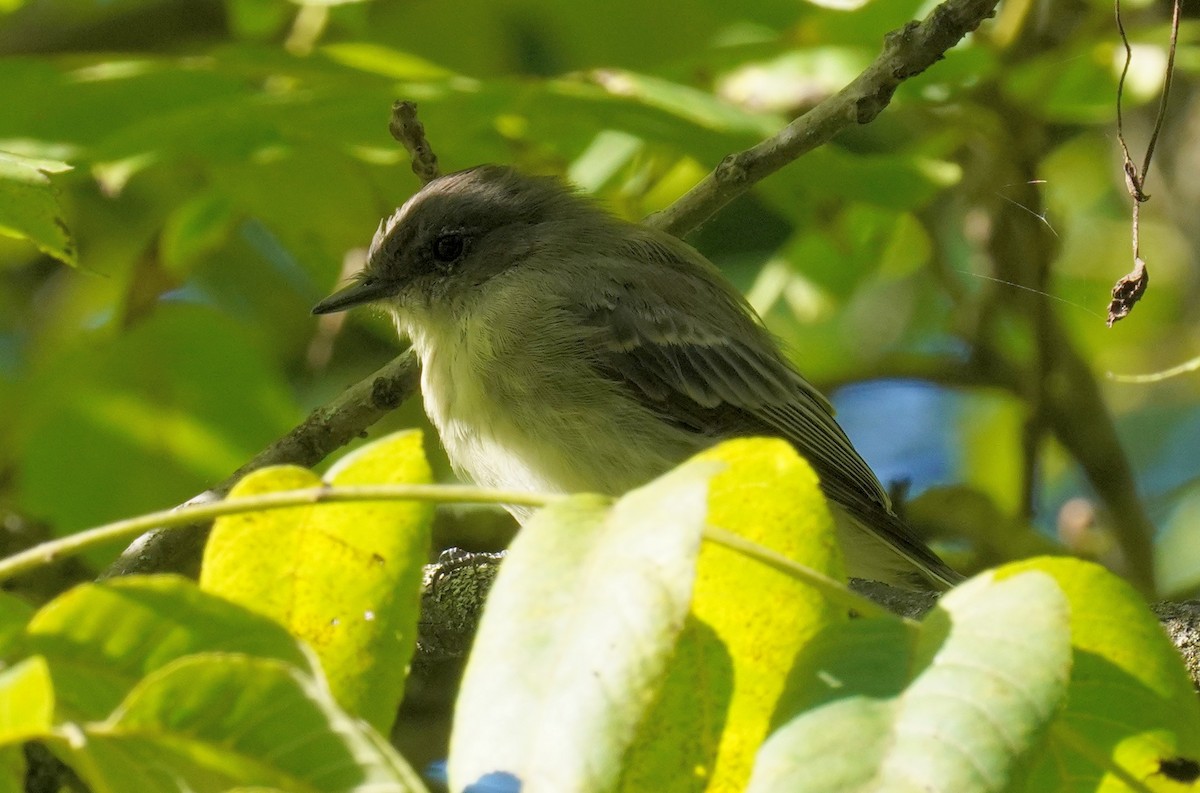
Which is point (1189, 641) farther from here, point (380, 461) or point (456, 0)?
point (456, 0)

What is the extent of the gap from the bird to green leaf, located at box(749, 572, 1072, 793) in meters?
2.37

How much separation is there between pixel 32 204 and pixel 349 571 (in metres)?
1.02

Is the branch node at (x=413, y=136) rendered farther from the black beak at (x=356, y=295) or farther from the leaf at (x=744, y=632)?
the leaf at (x=744, y=632)

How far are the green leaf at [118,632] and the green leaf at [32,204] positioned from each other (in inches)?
38.3

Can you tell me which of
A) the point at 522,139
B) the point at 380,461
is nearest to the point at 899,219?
the point at 522,139

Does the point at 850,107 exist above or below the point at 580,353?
above

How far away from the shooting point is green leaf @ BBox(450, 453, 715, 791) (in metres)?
1.25

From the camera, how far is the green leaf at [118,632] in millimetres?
1451

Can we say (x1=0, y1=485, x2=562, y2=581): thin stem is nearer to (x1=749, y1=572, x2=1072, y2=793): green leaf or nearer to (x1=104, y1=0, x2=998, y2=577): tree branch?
(x1=749, y1=572, x2=1072, y2=793): green leaf

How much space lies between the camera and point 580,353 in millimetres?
4016

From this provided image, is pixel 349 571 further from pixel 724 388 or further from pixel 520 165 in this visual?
pixel 520 165

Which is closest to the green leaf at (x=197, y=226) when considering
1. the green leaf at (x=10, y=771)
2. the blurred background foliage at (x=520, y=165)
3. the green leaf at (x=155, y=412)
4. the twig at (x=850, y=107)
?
the blurred background foliage at (x=520, y=165)

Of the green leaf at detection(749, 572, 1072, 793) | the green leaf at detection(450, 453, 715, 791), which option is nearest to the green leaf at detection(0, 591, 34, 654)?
the green leaf at detection(450, 453, 715, 791)

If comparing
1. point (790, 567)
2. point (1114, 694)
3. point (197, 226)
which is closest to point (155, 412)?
point (197, 226)
